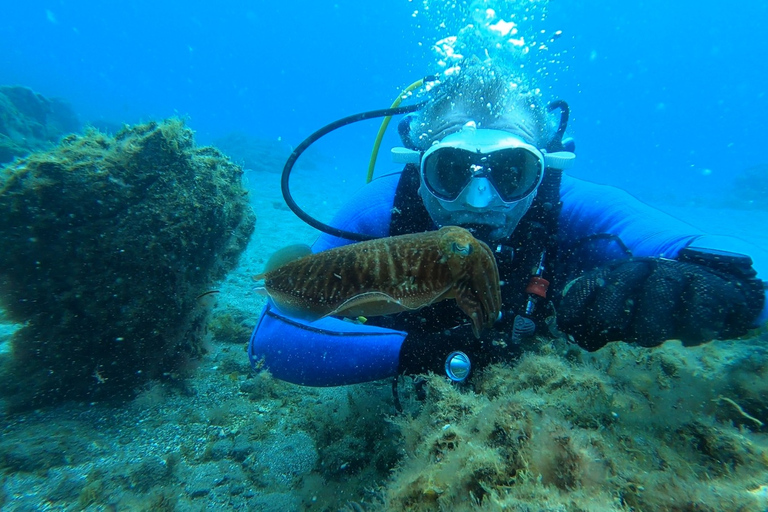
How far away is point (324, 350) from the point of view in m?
2.79

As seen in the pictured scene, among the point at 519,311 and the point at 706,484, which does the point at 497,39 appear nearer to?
the point at 519,311

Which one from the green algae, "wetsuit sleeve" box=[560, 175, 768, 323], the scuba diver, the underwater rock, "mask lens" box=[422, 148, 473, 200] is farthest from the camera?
the underwater rock

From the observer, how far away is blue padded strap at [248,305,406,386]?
106 inches

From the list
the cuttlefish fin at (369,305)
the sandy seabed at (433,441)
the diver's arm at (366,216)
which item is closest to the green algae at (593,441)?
the sandy seabed at (433,441)

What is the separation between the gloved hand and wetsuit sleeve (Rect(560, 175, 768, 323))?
17.6 inches

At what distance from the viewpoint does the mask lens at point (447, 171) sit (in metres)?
2.75

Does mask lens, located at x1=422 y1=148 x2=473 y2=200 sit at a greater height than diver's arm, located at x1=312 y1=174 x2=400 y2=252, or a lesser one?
greater

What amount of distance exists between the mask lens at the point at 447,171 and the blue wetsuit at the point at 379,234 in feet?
2.20

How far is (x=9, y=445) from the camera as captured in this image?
276 centimetres

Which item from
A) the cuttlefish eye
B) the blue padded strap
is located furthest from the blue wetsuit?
the cuttlefish eye

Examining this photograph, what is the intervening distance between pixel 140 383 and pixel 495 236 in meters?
3.91

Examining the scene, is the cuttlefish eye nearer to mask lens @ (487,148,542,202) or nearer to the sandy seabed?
the sandy seabed

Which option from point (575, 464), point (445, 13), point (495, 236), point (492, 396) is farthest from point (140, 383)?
point (445, 13)

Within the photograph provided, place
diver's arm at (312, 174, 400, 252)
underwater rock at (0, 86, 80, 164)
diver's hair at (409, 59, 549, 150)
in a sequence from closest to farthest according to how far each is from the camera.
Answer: diver's hair at (409, 59, 549, 150) → diver's arm at (312, 174, 400, 252) → underwater rock at (0, 86, 80, 164)
